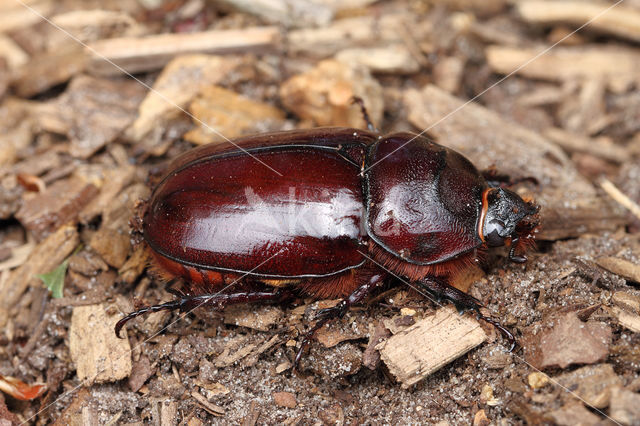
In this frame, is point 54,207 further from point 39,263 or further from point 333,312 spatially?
point 333,312

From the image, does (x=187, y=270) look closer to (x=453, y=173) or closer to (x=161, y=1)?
(x=453, y=173)

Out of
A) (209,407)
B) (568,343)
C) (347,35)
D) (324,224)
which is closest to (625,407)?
(568,343)

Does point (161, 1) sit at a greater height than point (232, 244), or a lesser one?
greater

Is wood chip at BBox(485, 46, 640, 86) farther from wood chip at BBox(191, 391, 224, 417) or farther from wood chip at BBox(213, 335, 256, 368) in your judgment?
wood chip at BBox(191, 391, 224, 417)

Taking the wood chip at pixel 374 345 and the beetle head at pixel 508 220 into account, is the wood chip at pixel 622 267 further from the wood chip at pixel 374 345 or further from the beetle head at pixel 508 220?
the wood chip at pixel 374 345

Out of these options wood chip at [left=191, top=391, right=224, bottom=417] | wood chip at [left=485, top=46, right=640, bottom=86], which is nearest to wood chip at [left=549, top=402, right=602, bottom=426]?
wood chip at [left=191, top=391, right=224, bottom=417]

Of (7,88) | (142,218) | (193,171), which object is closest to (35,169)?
(7,88)
